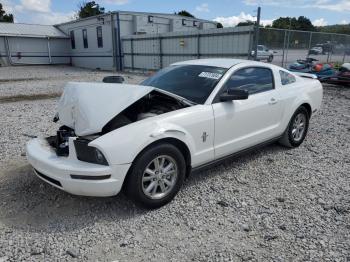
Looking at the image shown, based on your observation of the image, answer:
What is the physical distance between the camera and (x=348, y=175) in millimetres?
4199

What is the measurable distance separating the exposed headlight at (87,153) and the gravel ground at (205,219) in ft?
2.19

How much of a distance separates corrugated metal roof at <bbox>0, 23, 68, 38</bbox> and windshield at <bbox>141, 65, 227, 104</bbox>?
31.3m

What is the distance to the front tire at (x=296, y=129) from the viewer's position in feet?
16.5

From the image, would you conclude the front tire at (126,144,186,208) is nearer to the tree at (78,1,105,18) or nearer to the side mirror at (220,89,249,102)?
the side mirror at (220,89,249,102)

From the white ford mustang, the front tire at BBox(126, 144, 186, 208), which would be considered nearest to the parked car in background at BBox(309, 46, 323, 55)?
the white ford mustang

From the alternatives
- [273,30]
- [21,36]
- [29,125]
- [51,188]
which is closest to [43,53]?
[21,36]

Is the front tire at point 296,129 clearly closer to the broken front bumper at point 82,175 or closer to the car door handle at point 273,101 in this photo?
the car door handle at point 273,101

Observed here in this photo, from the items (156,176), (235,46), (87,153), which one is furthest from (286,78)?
(235,46)

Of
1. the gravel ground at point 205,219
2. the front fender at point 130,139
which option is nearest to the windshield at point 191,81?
the front fender at point 130,139

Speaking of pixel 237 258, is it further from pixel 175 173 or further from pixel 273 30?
pixel 273 30

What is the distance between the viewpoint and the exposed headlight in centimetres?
293

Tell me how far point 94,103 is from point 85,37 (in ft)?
90.9

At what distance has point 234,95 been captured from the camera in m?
3.69

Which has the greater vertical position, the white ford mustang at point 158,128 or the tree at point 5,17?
the tree at point 5,17
